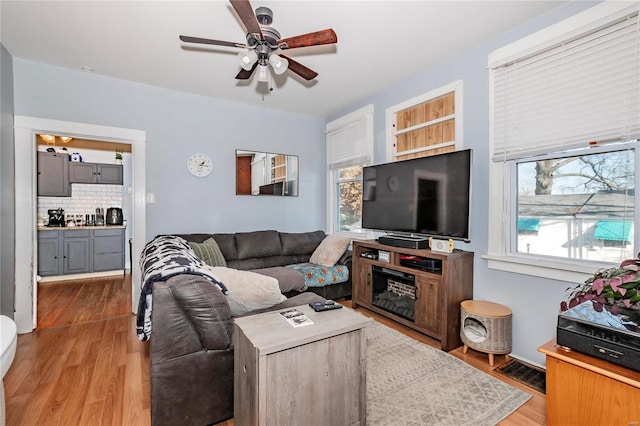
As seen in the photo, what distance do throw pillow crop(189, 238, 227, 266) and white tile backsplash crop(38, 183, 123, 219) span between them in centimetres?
361

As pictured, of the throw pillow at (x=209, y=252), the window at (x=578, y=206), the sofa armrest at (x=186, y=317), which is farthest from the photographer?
the throw pillow at (x=209, y=252)

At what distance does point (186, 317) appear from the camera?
1.56m

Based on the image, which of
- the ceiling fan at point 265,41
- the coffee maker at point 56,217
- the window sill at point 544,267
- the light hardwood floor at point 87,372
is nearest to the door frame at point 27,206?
the light hardwood floor at point 87,372

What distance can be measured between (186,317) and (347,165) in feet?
10.6

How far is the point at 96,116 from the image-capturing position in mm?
3312

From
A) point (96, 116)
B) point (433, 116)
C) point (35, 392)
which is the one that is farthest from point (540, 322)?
point (96, 116)

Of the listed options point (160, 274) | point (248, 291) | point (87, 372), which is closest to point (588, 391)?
point (248, 291)

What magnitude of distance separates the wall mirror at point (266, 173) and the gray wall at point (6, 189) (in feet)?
7.46

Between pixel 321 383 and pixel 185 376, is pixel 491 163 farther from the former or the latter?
pixel 185 376

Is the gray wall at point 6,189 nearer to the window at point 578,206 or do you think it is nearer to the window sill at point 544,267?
the window sill at point 544,267

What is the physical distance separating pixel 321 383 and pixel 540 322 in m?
1.93

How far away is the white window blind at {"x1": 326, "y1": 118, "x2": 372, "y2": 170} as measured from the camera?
4012 mm

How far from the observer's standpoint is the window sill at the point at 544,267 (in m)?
2.02

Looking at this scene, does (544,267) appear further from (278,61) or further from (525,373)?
(278,61)
